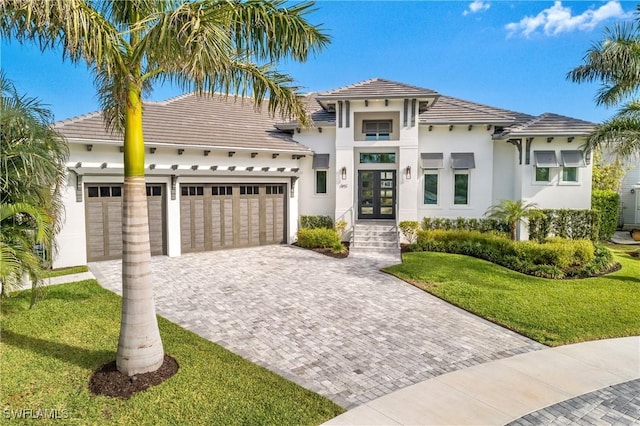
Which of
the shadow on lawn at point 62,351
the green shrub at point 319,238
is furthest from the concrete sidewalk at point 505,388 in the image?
the green shrub at point 319,238

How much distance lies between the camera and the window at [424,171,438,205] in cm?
1838

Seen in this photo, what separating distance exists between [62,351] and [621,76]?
17002 mm

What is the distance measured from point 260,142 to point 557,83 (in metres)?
13.0

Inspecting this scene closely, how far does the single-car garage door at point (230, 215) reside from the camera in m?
15.5

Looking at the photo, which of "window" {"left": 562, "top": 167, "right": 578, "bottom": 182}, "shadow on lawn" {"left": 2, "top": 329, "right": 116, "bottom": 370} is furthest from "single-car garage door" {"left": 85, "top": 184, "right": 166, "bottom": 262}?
"window" {"left": 562, "top": 167, "right": 578, "bottom": 182}

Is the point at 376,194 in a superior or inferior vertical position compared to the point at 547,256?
Result: superior

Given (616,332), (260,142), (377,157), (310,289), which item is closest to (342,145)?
(377,157)

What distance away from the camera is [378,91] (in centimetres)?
1755

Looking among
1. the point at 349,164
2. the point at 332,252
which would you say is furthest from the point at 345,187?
the point at 332,252

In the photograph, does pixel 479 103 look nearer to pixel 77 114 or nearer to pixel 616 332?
pixel 616 332

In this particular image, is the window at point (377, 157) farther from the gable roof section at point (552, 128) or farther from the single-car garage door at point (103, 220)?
the single-car garage door at point (103, 220)

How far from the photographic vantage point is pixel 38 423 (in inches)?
178

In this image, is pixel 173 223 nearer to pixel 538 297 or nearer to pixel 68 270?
pixel 68 270

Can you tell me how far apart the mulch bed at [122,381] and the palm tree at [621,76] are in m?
14.0
